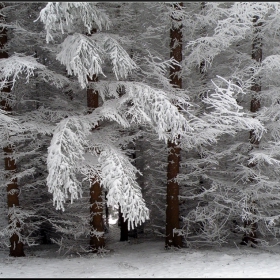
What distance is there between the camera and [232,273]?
7.86 meters

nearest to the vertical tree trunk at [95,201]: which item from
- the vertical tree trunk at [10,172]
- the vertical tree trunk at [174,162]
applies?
the vertical tree trunk at [174,162]

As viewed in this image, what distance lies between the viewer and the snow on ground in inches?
312

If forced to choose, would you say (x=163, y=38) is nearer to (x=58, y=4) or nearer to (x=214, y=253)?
(x=58, y=4)

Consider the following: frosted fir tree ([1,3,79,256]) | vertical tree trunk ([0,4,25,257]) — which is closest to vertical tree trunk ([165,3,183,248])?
frosted fir tree ([1,3,79,256])

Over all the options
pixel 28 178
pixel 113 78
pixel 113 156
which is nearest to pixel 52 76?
pixel 113 78

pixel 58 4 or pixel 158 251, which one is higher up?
pixel 58 4

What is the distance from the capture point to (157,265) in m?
8.75

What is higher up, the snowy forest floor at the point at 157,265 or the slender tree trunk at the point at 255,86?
the slender tree trunk at the point at 255,86

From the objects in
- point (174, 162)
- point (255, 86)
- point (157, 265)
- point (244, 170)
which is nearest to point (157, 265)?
point (157, 265)

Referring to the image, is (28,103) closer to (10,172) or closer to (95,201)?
(10,172)

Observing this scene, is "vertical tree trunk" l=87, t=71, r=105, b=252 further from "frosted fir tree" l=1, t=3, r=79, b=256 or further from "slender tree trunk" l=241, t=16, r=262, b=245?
Result: "slender tree trunk" l=241, t=16, r=262, b=245

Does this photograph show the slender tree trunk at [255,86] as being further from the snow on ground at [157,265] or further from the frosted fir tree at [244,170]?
the snow on ground at [157,265]

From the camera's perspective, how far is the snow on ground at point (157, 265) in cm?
792

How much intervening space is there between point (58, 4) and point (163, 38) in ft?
17.4
